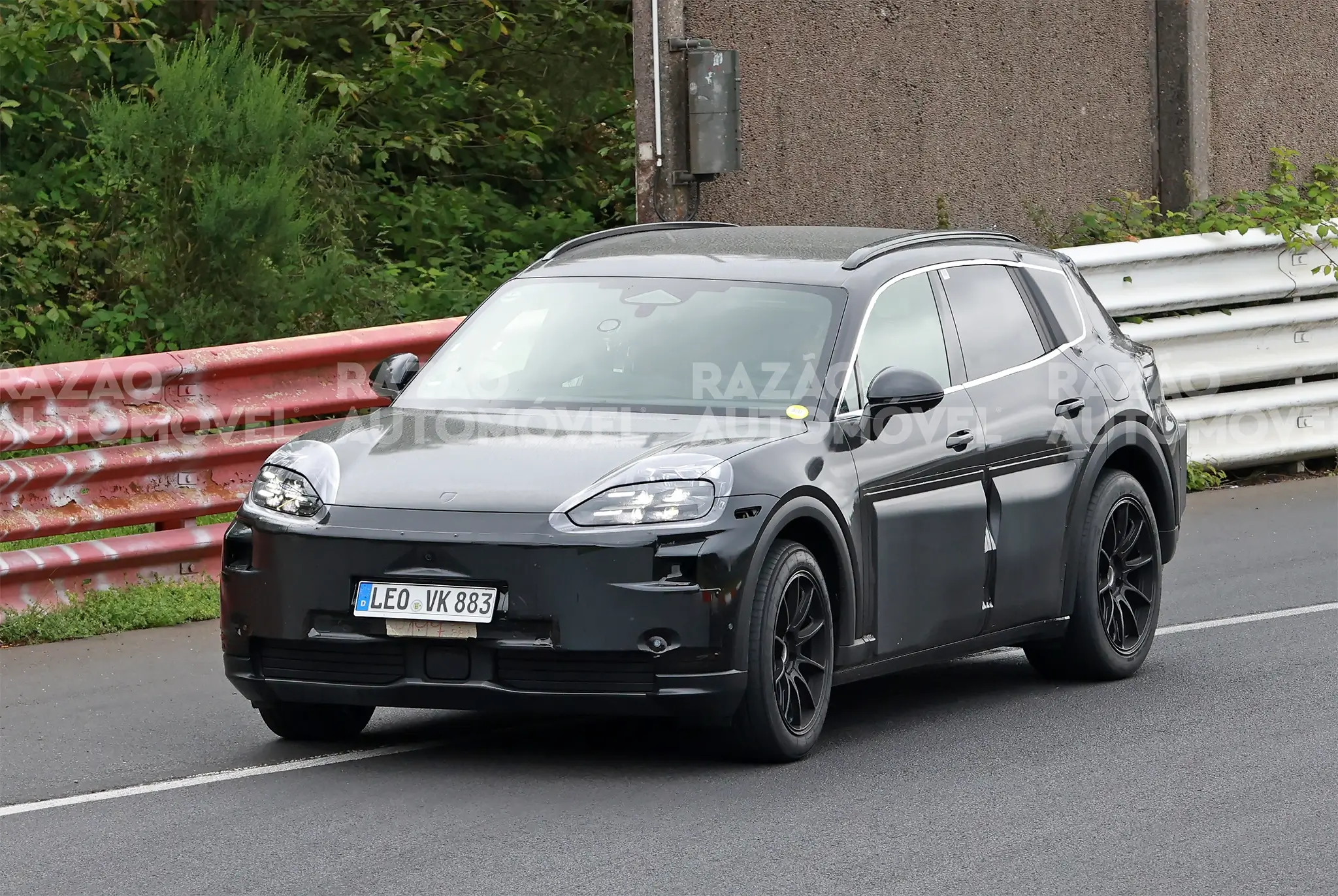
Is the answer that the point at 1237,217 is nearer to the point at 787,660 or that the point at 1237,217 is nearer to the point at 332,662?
the point at 787,660

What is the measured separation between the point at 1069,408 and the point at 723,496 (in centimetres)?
230

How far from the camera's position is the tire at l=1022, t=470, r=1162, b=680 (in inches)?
352

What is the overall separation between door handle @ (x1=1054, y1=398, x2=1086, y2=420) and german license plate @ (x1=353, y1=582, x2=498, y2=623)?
2.79 metres

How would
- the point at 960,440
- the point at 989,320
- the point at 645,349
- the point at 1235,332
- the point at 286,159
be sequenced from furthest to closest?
the point at 1235,332, the point at 286,159, the point at 989,320, the point at 960,440, the point at 645,349

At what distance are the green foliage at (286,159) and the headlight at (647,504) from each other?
713 cm

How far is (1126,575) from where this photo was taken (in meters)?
9.27

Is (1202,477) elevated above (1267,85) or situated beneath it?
situated beneath

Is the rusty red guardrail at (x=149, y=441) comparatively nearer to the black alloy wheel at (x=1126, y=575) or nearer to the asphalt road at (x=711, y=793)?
the asphalt road at (x=711, y=793)

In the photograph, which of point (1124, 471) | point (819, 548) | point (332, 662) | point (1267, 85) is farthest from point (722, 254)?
point (1267, 85)

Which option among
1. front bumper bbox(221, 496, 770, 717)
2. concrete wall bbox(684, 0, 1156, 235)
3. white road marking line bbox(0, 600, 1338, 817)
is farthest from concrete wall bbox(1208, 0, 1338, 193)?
front bumper bbox(221, 496, 770, 717)

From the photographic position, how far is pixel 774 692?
286 inches

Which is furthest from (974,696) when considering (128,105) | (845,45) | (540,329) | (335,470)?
(128,105)

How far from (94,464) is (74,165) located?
6.91 metres

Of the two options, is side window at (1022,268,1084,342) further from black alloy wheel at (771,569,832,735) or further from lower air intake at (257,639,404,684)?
lower air intake at (257,639,404,684)
